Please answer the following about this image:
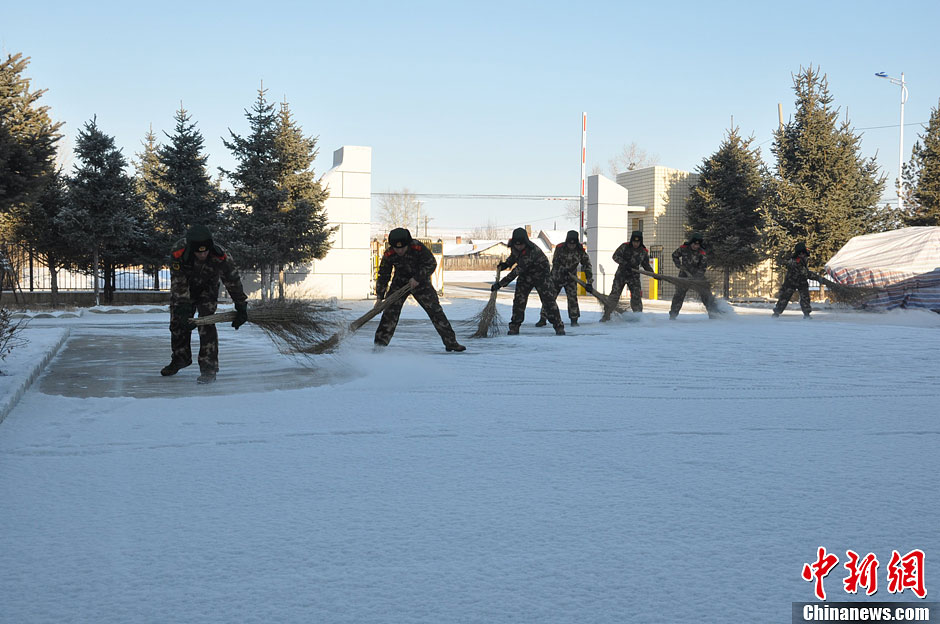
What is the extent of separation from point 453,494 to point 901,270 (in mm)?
20615

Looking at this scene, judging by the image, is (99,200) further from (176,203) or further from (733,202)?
(733,202)

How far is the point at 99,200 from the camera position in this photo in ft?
77.3

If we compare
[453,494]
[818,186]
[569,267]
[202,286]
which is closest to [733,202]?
[818,186]

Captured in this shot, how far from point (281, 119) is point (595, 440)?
22.0 m

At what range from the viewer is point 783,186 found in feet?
92.5

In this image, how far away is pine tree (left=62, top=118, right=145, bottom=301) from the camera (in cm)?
2328

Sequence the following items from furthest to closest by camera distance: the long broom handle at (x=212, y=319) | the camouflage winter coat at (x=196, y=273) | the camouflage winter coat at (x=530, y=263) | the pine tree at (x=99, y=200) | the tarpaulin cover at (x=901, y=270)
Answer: the pine tree at (x=99, y=200), the tarpaulin cover at (x=901, y=270), the camouflage winter coat at (x=530, y=263), the camouflage winter coat at (x=196, y=273), the long broom handle at (x=212, y=319)

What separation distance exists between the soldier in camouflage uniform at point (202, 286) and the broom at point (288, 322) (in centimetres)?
69

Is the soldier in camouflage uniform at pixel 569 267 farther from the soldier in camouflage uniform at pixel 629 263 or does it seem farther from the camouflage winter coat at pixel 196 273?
the camouflage winter coat at pixel 196 273

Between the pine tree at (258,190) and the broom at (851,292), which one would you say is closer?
the broom at (851,292)

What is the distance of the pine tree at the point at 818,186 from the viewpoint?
27500 millimetres

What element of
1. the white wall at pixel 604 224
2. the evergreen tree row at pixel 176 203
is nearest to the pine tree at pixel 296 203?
the evergreen tree row at pixel 176 203

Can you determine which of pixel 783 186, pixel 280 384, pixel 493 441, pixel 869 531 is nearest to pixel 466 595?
pixel 869 531

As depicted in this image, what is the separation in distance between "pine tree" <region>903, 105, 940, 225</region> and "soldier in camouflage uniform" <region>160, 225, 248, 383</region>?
27.4 meters
